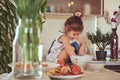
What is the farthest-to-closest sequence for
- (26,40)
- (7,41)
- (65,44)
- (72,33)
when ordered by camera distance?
(72,33), (65,44), (7,41), (26,40)

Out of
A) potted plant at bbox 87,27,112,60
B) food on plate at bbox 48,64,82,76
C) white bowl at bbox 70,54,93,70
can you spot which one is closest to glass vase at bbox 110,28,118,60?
potted plant at bbox 87,27,112,60

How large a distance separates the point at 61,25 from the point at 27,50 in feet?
7.14

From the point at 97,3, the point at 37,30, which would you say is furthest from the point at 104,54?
the point at 37,30

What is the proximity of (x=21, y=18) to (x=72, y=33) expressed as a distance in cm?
168

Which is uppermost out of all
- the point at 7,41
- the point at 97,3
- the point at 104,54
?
the point at 97,3

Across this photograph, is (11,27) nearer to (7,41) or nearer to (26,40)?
(7,41)

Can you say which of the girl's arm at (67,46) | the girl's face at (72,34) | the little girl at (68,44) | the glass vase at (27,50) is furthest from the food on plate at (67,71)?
the girl's face at (72,34)

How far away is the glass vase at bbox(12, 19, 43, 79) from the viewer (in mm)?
845

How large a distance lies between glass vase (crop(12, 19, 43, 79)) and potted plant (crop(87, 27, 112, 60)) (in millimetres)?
2037

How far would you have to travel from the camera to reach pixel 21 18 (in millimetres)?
850

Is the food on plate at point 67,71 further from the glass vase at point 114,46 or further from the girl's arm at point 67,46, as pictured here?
the glass vase at point 114,46

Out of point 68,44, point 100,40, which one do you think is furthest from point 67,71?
point 100,40

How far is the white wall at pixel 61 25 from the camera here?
Answer: 3004mm

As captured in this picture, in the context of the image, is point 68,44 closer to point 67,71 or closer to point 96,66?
point 96,66
